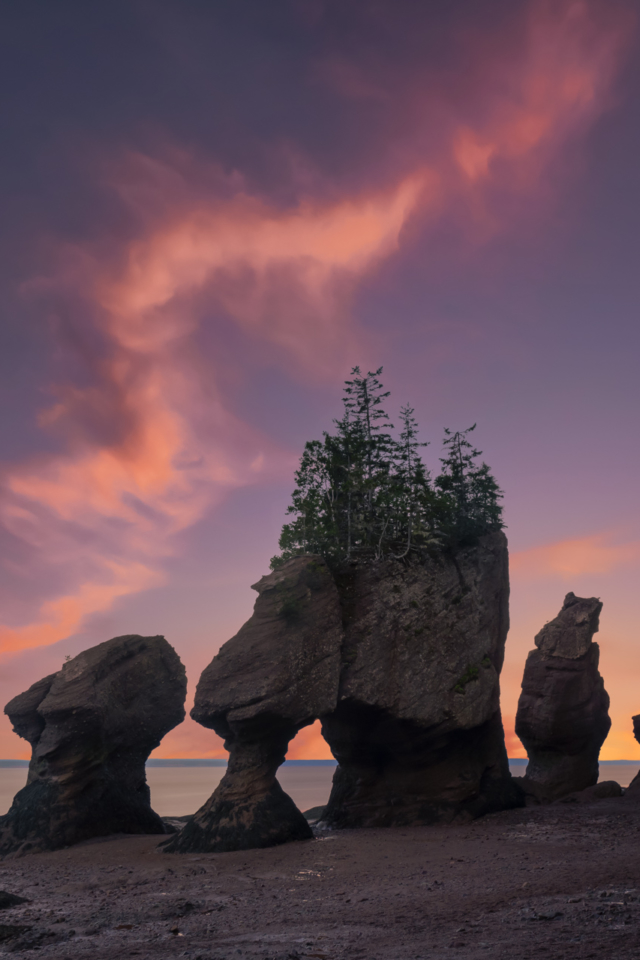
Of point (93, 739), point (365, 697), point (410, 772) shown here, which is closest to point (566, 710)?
point (410, 772)

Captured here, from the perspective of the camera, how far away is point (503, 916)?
42.1 ft

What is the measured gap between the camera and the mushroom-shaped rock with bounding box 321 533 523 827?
3080 centimetres

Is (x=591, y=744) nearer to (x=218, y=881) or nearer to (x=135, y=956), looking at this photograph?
(x=218, y=881)

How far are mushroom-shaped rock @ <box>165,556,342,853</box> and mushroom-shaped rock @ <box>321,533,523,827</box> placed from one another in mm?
1836

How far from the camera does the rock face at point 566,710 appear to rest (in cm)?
4119

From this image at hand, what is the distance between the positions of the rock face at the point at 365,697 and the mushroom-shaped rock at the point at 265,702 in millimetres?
52

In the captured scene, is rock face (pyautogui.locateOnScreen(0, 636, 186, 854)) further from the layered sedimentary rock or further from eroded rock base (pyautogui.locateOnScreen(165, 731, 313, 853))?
the layered sedimentary rock

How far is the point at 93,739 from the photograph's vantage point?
3366 cm

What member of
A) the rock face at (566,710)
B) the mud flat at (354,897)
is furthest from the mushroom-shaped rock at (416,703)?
the rock face at (566,710)

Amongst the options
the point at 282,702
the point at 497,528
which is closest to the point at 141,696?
the point at 282,702

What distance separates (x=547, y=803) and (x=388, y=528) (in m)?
18.2

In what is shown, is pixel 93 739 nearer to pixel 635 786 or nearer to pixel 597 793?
pixel 597 793

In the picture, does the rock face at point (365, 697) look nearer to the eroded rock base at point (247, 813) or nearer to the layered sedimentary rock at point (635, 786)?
the eroded rock base at point (247, 813)

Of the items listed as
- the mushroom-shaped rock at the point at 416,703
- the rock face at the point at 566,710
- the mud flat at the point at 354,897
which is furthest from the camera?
the rock face at the point at 566,710
